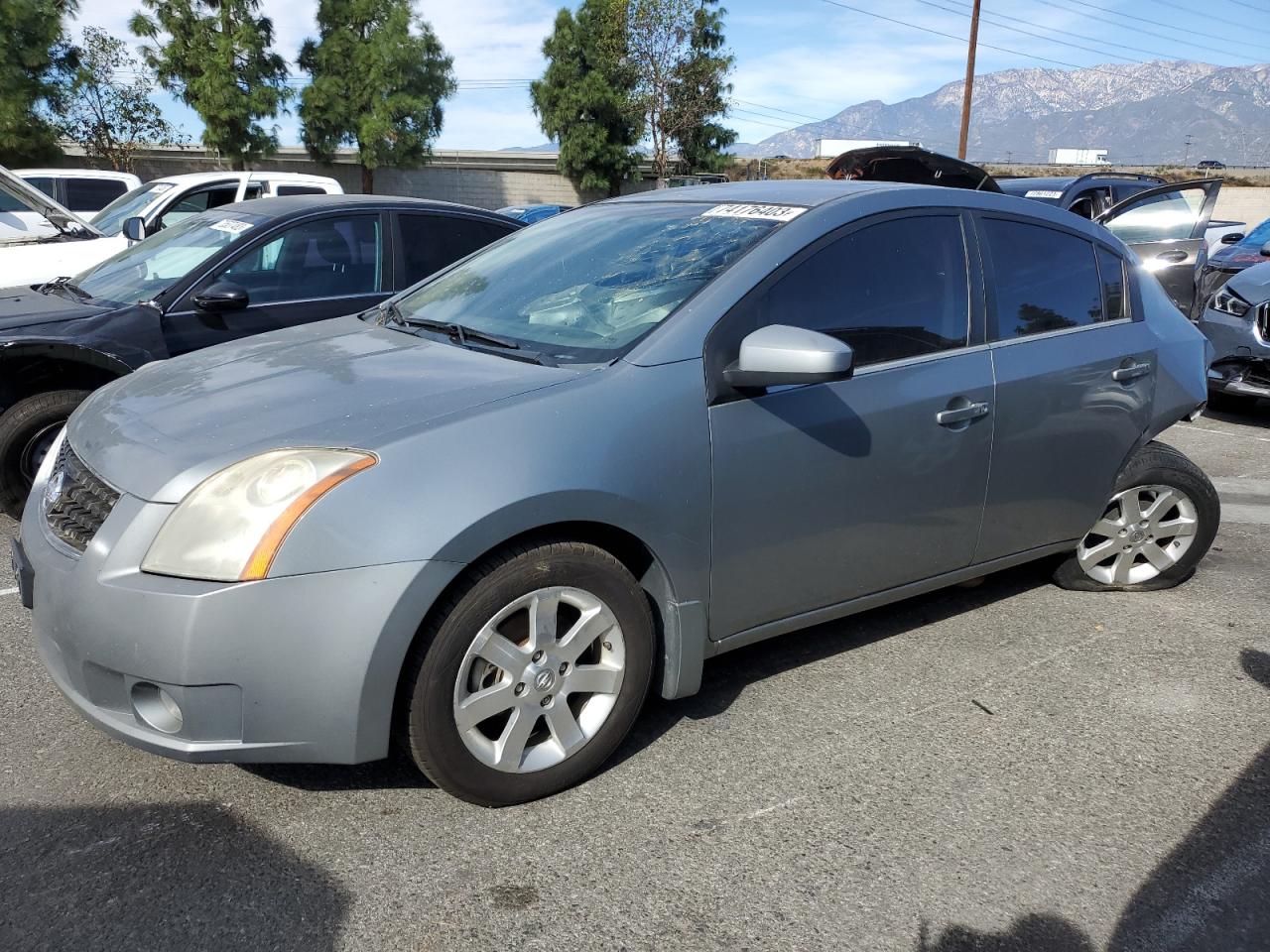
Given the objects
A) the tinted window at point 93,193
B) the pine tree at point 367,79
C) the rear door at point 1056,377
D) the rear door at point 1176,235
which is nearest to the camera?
the rear door at point 1056,377

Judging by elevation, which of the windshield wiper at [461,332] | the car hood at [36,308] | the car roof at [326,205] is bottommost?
the car hood at [36,308]

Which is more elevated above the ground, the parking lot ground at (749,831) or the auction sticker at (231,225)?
the auction sticker at (231,225)

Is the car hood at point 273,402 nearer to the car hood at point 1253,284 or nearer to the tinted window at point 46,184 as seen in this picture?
the car hood at point 1253,284

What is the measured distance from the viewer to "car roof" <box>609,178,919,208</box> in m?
3.55

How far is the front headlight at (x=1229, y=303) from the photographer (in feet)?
27.7

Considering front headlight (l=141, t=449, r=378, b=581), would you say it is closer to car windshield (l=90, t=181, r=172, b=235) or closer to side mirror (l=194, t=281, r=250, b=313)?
side mirror (l=194, t=281, r=250, b=313)

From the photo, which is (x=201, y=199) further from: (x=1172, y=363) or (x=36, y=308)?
(x=1172, y=363)

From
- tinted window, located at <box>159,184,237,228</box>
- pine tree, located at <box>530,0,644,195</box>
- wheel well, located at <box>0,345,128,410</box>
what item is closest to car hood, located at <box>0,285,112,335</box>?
wheel well, located at <box>0,345,128,410</box>

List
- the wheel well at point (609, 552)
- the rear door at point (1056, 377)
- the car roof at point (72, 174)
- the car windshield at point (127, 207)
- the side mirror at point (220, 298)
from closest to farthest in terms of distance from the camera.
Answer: the wheel well at point (609, 552)
the rear door at point (1056, 377)
the side mirror at point (220, 298)
the car windshield at point (127, 207)
the car roof at point (72, 174)

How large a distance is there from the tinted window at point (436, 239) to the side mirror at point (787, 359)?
3591mm

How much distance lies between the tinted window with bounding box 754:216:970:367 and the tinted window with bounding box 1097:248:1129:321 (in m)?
0.84

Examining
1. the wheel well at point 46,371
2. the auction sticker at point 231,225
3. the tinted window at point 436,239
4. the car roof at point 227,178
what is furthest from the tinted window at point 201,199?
the wheel well at point 46,371

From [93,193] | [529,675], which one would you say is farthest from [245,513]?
[93,193]

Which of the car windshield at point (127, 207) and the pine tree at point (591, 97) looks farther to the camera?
the pine tree at point (591, 97)
